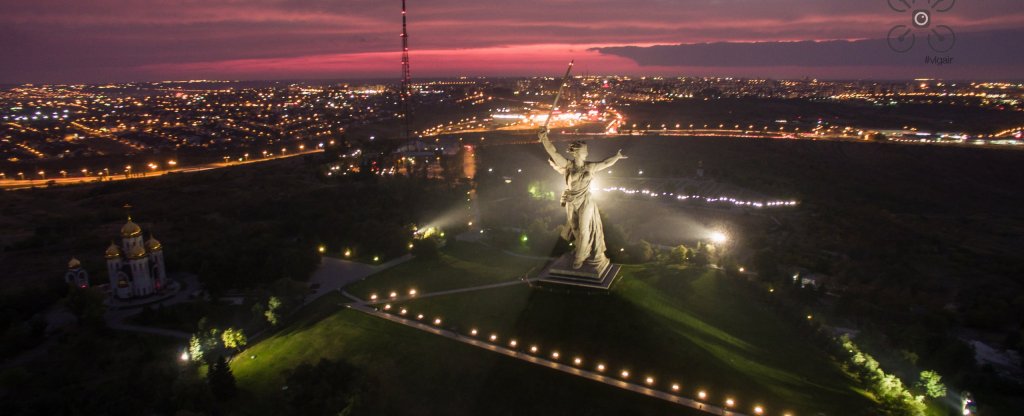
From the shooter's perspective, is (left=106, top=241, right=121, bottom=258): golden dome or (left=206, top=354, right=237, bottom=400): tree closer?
(left=206, top=354, right=237, bottom=400): tree

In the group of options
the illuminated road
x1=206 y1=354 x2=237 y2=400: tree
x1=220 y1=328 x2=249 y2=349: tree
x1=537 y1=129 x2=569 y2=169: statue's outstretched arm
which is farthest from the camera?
the illuminated road

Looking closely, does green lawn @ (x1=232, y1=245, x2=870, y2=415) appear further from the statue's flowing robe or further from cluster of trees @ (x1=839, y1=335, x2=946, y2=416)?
the statue's flowing robe

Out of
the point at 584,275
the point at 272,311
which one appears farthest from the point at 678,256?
the point at 272,311

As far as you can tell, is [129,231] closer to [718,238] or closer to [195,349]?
[195,349]

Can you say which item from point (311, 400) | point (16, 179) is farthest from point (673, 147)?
point (16, 179)

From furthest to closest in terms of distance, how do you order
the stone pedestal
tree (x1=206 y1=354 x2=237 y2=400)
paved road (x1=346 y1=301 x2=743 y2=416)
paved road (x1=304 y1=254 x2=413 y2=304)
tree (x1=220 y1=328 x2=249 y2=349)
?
1. paved road (x1=304 y1=254 x2=413 y2=304)
2. tree (x1=220 y1=328 x2=249 y2=349)
3. the stone pedestal
4. tree (x1=206 y1=354 x2=237 y2=400)
5. paved road (x1=346 y1=301 x2=743 y2=416)

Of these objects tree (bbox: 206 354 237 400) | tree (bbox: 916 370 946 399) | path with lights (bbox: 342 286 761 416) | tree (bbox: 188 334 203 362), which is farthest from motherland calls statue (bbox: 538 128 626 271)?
tree (bbox: 188 334 203 362)
